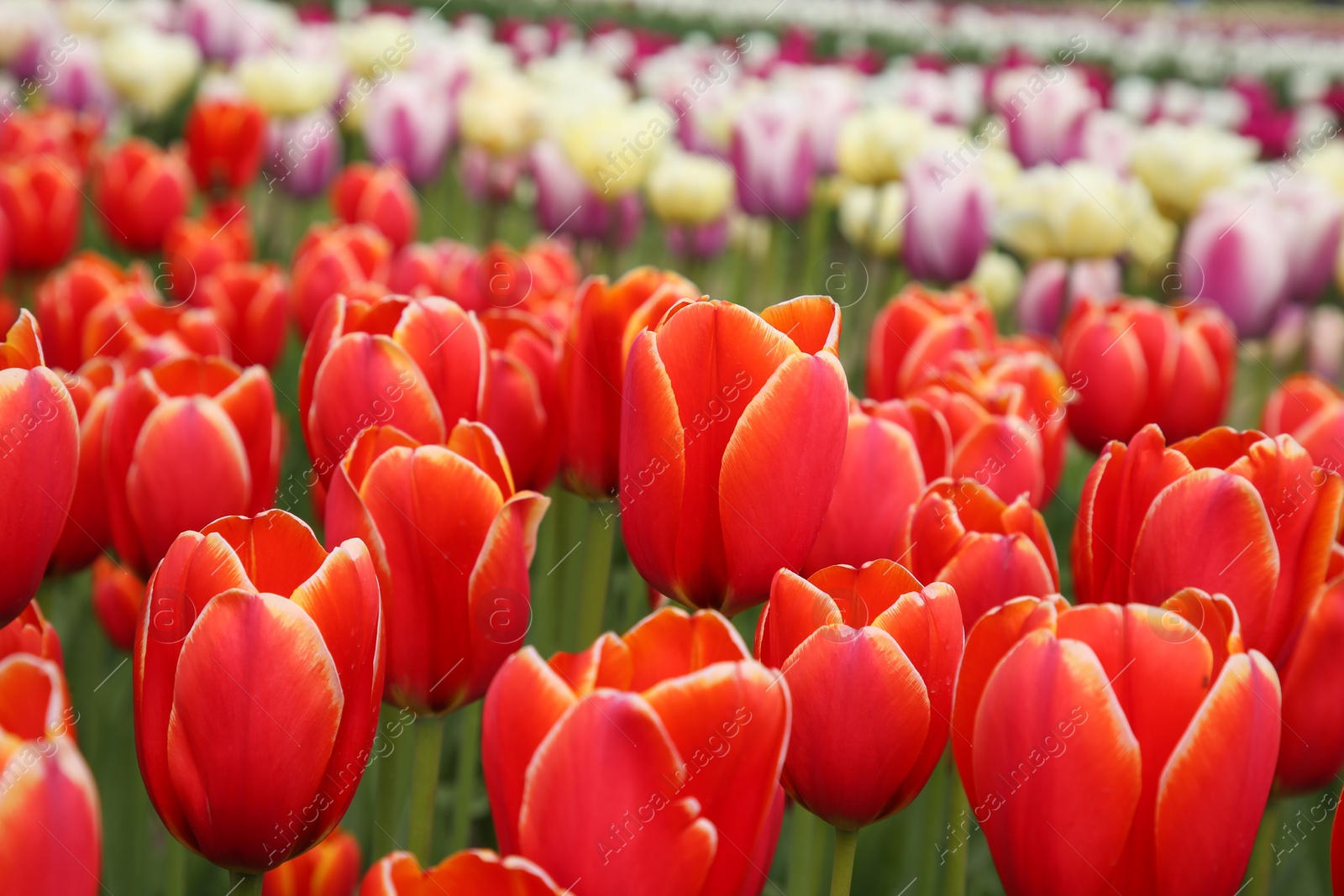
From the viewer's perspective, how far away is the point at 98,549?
1.15m

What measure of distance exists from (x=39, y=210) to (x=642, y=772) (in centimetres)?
206

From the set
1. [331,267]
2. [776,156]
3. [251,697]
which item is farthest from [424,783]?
[776,156]

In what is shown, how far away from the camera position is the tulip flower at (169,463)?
1057 millimetres

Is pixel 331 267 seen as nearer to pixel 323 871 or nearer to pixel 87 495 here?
pixel 87 495

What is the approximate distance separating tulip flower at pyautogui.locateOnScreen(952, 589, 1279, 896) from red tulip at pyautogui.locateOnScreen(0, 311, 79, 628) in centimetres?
56

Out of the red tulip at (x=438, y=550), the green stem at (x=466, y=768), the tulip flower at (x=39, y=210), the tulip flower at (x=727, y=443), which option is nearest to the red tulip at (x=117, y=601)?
the green stem at (x=466, y=768)

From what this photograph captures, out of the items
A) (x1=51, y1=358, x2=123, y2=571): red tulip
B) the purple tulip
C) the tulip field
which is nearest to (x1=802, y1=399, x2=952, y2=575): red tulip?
the tulip field

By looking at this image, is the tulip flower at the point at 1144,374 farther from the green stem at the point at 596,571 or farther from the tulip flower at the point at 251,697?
the tulip flower at the point at 251,697

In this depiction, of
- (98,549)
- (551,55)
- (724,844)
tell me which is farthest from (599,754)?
(551,55)

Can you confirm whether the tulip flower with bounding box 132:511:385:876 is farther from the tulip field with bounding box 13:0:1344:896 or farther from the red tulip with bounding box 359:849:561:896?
the red tulip with bounding box 359:849:561:896

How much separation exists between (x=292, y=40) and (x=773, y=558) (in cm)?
459

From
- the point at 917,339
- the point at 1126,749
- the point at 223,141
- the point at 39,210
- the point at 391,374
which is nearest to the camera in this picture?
the point at 1126,749

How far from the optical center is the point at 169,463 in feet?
3.48

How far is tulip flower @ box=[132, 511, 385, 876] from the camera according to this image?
0.67 meters
